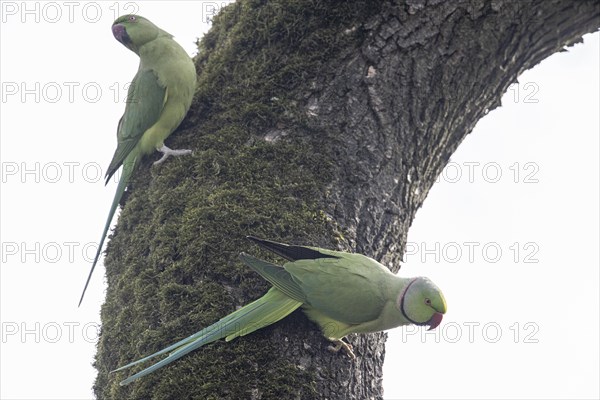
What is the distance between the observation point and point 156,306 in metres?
3.42

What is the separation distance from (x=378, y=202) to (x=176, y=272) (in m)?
1.19

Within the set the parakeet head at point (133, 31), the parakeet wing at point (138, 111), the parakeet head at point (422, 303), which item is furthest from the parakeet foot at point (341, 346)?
the parakeet head at point (133, 31)

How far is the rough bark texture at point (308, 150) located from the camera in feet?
11.3

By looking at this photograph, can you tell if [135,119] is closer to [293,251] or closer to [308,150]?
[308,150]

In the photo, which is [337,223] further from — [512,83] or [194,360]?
[512,83]

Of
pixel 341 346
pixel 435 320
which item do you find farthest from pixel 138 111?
pixel 435 320

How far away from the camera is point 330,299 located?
3.52 metres

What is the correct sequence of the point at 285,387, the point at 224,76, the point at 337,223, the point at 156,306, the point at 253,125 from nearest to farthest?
1. the point at 285,387
2. the point at 156,306
3. the point at 337,223
4. the point at 253,125
5. the point at 224,76

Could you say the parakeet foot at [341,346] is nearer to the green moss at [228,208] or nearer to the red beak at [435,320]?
the green moss at [228,208]

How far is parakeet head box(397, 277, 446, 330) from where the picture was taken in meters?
3.72

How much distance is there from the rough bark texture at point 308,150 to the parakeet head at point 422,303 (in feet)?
0.87

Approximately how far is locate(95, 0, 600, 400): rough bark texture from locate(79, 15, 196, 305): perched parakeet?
135 mm

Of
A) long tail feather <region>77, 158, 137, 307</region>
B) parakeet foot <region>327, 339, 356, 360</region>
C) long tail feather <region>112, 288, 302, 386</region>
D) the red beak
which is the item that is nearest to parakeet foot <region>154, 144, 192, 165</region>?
long tail feather <region>77, 158, 137, 307</region>

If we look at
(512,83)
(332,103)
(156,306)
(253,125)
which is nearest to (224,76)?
(253,125)
